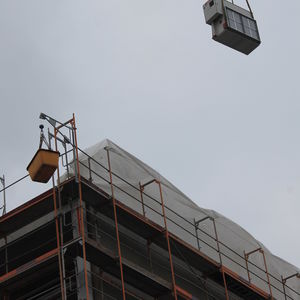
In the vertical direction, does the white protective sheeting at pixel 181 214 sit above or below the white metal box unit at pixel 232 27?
below

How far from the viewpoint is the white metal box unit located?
29094 mm

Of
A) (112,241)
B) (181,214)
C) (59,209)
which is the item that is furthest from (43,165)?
(181,214)

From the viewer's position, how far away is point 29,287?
2734 cm

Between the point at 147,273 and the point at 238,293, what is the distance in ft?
17.7

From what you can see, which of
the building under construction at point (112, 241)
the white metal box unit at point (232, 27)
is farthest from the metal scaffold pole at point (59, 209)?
the white metal box unit at point (232, 27)

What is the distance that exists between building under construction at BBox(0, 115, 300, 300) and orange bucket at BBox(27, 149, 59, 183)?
12cm

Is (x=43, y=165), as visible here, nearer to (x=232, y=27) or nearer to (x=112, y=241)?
(x=112, y=241)

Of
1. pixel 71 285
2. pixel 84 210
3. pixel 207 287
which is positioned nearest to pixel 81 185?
pixel 84 210

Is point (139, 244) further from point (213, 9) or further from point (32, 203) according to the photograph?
point (213, 9)

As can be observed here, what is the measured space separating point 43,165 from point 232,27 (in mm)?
6778

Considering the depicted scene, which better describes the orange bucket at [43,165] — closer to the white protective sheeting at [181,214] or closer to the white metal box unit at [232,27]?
the white protective sheeting at [181,214]

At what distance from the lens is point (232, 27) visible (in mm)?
29078

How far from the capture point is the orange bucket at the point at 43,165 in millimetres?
25438

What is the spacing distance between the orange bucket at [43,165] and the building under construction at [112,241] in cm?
12
